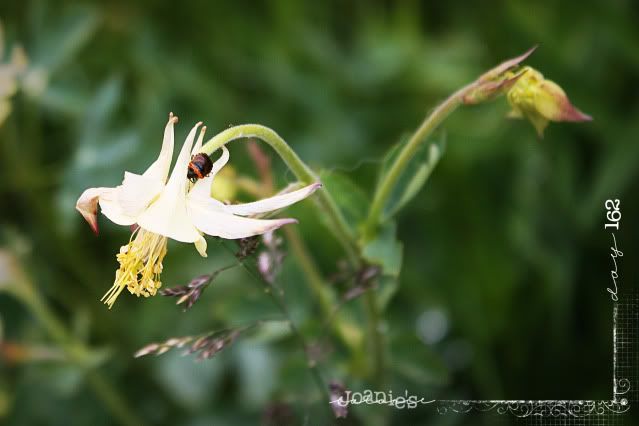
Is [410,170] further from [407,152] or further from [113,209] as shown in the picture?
[113,209]

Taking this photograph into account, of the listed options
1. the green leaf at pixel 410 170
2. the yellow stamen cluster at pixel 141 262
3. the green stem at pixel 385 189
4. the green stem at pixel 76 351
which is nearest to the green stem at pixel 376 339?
the green stem at pixel 385 189

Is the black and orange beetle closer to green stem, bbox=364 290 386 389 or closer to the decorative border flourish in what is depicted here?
green stem, bbox=364 290 386 389

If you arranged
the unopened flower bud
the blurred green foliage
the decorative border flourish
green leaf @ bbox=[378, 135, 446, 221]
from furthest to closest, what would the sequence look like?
the blurred green foliage, the decorative border flourish, green leaf @ bbox=[378, 135, 446, 221], the unopened flower bud

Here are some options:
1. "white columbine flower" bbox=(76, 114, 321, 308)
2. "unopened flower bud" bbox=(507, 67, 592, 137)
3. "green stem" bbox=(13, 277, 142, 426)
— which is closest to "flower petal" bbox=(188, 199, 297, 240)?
"white columbine flower" bbox=(76, 114, 321, 308)

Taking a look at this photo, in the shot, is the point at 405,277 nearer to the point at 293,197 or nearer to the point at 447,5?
the point at 447,5

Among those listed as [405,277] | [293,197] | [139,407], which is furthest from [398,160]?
[139,407]

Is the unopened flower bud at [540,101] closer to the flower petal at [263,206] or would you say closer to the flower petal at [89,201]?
the flower petal at [263,206]
